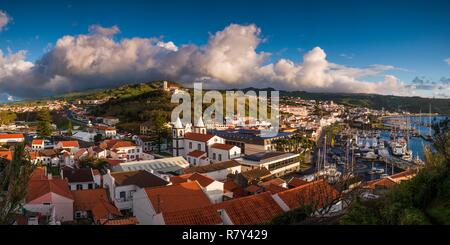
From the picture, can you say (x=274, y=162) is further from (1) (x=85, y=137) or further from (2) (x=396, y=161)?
(1) (x=85, y=137)

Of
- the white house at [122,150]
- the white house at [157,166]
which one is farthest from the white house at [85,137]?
the white house at [157,166]

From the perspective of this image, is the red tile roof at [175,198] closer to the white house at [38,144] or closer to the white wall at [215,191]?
the white wall at [215,191]

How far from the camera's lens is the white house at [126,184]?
532 inches

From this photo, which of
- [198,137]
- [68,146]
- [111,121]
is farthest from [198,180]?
[111,121]

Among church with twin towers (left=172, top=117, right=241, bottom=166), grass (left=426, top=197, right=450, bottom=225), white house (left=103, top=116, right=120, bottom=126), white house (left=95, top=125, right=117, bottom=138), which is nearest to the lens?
grass (left=426, top=197, right=450, bottom=225)

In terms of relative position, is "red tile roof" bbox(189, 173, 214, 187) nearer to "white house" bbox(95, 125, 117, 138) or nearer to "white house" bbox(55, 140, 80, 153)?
"white house" bbox(55, 140, 80, 153)

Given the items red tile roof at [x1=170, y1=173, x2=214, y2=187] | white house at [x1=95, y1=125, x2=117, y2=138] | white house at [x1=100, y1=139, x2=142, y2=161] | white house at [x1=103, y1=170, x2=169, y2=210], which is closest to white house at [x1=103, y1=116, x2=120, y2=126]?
white house at [x1=95, y1=125, x2=117, y2=138]

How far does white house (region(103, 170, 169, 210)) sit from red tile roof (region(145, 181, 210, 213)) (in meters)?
3.50

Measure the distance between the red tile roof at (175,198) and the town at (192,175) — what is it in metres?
0.03

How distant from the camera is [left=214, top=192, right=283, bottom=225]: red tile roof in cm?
787

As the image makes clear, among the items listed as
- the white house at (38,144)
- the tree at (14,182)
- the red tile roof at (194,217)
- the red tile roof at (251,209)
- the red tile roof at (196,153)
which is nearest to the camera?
the tree at (14,182)
